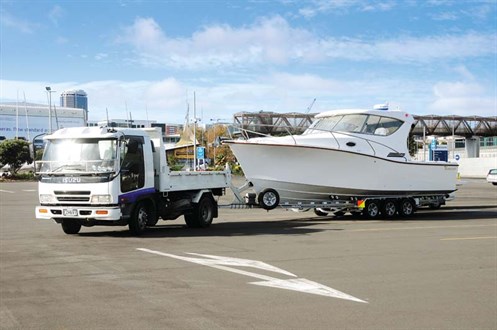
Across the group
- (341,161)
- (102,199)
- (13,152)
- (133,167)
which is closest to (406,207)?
(341,161)

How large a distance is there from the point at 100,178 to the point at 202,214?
3938 millimetres

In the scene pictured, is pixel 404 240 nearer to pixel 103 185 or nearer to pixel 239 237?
pixel 239 237

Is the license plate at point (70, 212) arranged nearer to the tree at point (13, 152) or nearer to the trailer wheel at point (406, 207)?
the trailer wheel at point (406, 207)

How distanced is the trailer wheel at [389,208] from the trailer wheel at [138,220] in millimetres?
9221

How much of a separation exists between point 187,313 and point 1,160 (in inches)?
2294

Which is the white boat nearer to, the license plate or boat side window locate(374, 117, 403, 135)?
boat side window locate(374, 117, 403, 135)

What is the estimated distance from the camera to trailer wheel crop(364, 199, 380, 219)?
1973 cm

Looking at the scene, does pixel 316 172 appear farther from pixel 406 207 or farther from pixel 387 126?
pixel 406 207

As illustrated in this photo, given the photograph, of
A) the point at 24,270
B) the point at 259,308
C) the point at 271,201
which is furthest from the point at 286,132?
the point at 259,308

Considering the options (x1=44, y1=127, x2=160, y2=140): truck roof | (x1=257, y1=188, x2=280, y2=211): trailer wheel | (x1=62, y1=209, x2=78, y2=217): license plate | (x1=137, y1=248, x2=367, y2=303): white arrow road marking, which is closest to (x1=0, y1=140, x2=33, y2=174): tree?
(x1=257, y1=188, x2=280, y2=211): trailer wheel

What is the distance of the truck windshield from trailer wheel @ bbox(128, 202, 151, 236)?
1336 mm

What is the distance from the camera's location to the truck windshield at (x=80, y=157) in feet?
44.2

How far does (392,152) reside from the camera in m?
20.0

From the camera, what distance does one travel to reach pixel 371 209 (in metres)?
19.8
